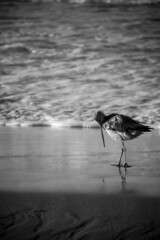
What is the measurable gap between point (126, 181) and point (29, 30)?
43.2 feet

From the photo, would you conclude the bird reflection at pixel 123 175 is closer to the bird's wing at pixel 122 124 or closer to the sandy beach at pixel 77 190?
the sandy beach at pixel 77 190

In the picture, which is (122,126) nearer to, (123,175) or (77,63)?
(123,175)

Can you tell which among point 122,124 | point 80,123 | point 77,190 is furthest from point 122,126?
point 80,123

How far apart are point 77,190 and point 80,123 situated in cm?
409

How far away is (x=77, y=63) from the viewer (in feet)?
41.0

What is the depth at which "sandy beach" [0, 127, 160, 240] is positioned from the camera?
2887 mm

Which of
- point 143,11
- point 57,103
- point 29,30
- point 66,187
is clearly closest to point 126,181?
point 66,187

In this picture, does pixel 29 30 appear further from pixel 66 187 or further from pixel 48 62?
pixel 66 187

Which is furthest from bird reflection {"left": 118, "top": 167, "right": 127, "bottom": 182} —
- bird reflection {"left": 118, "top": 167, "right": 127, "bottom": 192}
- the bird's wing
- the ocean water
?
the ocean water

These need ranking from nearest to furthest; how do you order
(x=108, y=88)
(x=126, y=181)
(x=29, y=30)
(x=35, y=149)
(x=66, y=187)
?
1. (x=66, y=187)
2. (x=126, y=181)
3. (x=35, y=149)
4. (x=108, y=88)
5. (x=29, y=30)

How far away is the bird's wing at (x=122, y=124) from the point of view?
5.46 meters

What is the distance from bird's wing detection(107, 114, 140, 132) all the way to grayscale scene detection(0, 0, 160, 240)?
0.01 metres

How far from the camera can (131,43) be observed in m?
14.6

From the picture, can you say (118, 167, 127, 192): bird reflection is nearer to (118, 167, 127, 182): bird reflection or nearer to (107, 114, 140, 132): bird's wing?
(118, 167, 127, 182): bird reflection
